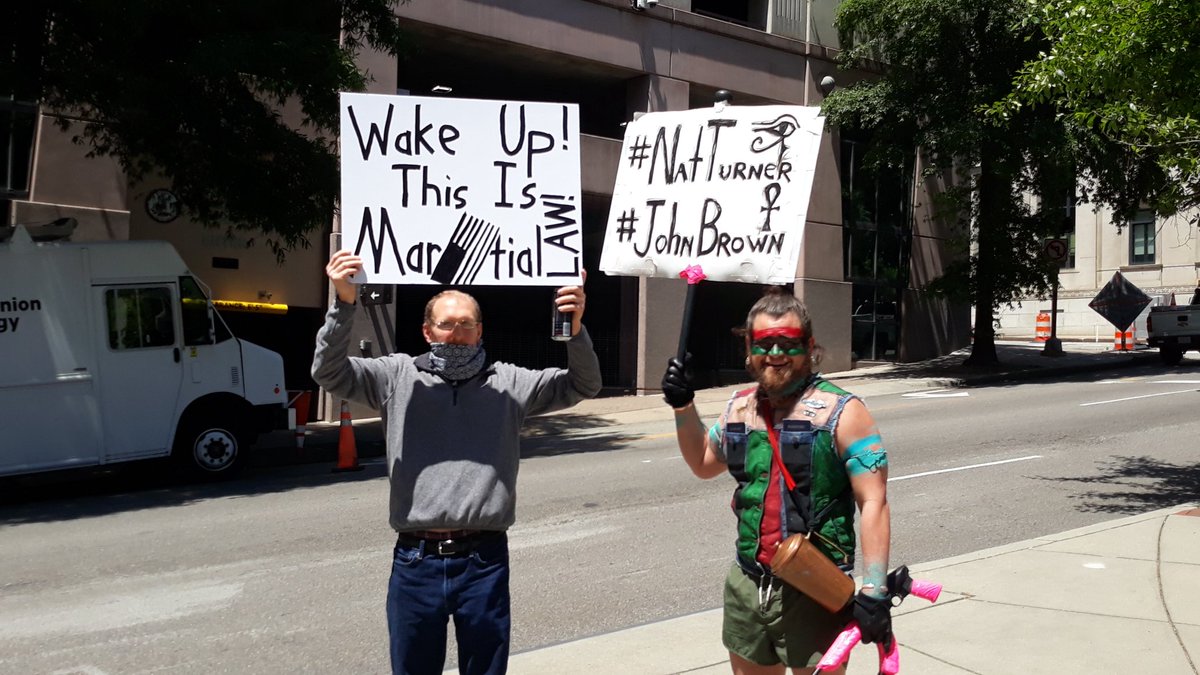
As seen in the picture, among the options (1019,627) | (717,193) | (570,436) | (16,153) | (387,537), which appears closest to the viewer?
(717,193)

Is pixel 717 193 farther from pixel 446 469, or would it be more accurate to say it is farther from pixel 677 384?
pixel 446 469

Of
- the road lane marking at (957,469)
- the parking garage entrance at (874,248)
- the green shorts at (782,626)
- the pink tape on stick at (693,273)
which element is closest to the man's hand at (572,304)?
the pink tape on stick at (693,273)

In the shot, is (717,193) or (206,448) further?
(206,448)

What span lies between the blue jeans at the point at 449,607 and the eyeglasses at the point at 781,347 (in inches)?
43.9

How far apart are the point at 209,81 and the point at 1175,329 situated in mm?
22502

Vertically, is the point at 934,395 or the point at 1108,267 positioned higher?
the point at 1108,267

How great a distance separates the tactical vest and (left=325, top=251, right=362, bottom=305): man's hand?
1460 millimetres

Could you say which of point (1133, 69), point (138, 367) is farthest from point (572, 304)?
point (138, 367)

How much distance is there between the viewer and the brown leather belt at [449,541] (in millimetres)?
3689

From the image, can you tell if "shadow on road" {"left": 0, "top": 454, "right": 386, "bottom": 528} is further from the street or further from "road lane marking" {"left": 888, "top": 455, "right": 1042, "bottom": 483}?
"road lane marking" {"left": 888, "top": 455, "right": 1042, "bottom": 483}

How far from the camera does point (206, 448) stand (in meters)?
13.0

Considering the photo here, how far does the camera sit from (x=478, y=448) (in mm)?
3770

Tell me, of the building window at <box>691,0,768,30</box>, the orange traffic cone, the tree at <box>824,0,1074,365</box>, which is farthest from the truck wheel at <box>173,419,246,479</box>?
the building window at <box>691,0,768,30</box>

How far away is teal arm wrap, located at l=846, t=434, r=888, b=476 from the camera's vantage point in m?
3.38
